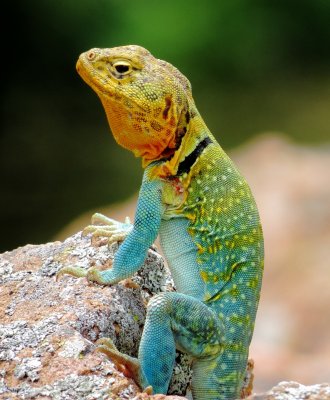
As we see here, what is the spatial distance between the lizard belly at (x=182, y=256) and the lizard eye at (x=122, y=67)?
0.67 metres

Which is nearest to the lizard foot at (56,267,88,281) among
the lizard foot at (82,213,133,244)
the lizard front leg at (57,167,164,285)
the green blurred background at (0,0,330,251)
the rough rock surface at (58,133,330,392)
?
the lizard front leg at (57,167,164,285)

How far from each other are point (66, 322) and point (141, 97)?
1058mm

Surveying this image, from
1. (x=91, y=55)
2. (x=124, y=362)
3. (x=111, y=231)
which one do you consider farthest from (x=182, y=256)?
(x=91, y=55)

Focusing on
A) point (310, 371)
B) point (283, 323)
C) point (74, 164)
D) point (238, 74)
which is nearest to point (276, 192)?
point (283, 323)

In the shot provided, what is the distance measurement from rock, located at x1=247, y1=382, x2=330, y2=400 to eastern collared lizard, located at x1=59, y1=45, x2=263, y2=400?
76 cm

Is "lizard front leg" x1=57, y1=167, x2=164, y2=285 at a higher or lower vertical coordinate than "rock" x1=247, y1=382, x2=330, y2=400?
higher

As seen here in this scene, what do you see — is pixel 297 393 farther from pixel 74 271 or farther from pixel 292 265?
pixel 292 265

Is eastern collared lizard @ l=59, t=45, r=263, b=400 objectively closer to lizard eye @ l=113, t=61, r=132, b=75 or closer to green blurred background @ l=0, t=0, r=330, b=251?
lizard eye @ l=113, t=61, r=132, b=75

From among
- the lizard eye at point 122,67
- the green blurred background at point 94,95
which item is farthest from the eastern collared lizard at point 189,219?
the green blurred background at point 94,95

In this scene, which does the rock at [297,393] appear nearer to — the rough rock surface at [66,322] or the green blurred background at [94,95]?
the rough rock surface at [66,322]

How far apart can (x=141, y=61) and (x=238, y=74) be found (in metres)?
12.4

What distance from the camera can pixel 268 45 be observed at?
16922 millimetres

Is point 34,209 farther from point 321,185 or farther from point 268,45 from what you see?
point 268,45

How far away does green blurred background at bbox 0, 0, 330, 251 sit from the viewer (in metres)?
13.7
